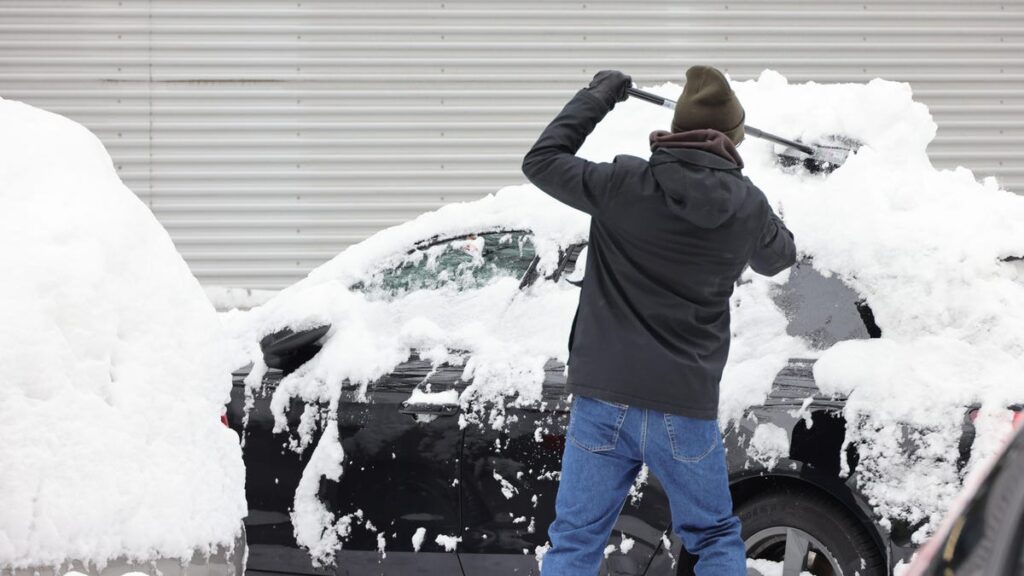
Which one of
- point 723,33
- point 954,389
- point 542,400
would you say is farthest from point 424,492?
point 723,33

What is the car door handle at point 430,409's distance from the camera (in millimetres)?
4355

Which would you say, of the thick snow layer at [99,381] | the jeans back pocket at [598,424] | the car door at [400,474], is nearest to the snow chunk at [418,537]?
the car door at [400,474]

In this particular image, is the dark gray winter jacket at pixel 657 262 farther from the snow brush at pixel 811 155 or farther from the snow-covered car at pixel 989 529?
the snow-covered car at pixel 989 529

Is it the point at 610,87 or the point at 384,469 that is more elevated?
the point at 610,87

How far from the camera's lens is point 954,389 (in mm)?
3791

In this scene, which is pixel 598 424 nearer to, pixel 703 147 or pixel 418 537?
pixel 703 147

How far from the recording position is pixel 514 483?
4.23 meters

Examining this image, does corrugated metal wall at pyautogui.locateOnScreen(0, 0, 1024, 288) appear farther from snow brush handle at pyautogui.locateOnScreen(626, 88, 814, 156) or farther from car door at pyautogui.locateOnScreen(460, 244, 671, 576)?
car door at pyautogui.locateOnScreen(460, 244, 671, 576)

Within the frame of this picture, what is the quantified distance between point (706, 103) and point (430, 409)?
5.06ft

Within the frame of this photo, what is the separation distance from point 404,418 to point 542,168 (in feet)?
4.27

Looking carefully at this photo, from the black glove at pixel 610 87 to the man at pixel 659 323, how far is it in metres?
0.21

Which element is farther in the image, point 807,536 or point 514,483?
point 514,483

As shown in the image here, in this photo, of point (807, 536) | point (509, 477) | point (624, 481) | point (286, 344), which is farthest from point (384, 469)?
point (807, 536)

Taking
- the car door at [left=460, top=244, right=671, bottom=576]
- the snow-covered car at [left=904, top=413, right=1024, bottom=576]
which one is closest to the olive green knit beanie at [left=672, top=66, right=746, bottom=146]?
the car door at [left=460, top=244, right=671, bottom=576]
